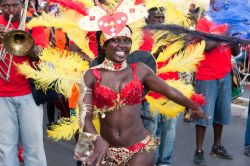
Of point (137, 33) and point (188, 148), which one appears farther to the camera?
point (188, 148)

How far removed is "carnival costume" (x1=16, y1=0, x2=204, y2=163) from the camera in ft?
12.0

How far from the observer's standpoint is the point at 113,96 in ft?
12.0

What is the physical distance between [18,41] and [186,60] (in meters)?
1.42

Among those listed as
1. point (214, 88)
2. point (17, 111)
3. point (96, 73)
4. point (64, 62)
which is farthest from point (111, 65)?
point (214, 88)

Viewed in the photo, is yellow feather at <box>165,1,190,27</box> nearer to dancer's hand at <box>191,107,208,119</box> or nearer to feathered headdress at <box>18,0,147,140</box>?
feathered headdress at <box>18,0,147,140</box>

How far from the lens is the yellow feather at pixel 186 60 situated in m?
4.25

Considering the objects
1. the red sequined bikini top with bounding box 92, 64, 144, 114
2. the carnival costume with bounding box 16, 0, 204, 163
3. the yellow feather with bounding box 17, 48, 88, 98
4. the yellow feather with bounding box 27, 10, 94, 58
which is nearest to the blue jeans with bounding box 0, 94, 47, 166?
the carnival costume with bounding box 16, 0, 204, 163

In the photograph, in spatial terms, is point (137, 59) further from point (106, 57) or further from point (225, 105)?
point (225, 105)

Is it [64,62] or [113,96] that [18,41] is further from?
[113,96]

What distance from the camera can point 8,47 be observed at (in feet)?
14.0

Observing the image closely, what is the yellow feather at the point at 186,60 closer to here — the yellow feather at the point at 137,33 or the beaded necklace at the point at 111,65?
the yellow feather at the point at 137,33

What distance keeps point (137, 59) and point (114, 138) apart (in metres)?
0.76

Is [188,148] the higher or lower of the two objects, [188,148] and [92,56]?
the lower

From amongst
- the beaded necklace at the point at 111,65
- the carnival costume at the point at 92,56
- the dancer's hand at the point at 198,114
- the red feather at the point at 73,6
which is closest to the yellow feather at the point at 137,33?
the carnival costume at the point at 92,56
